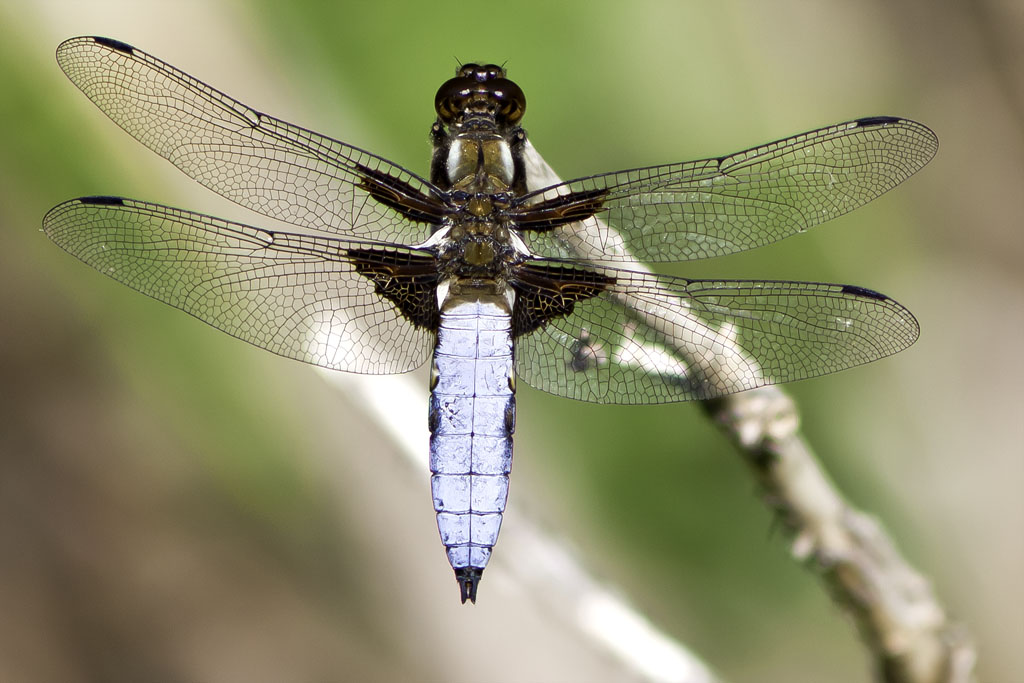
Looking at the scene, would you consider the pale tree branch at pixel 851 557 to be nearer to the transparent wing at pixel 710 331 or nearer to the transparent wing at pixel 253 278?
the transparent wing at pixel 710 331

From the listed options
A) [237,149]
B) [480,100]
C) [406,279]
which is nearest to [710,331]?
[406,279]

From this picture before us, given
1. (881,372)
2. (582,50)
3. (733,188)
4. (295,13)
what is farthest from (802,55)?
(295,13)

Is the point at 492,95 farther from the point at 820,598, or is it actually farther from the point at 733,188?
the point at 820,598

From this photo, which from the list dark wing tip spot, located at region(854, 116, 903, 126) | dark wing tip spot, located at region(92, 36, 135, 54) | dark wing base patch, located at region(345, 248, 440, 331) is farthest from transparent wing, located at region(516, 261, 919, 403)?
dark wing tip spot, located at region(92, 36, 135, 54)

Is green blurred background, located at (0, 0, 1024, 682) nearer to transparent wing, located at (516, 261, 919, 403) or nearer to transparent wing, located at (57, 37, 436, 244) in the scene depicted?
transparent wing, located at (57, 37, 436, 244)

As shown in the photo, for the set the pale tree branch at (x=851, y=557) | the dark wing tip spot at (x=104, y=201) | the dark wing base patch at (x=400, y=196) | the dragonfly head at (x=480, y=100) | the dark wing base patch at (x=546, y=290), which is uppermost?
the dragonfly head at (x=480, y=100)

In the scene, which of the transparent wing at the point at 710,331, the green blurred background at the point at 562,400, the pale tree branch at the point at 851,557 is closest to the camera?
the pale tree branch at the point at 851,557

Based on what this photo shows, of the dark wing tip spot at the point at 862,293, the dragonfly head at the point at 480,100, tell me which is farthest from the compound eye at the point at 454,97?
the dark wing tip spot at the point at 862,293
